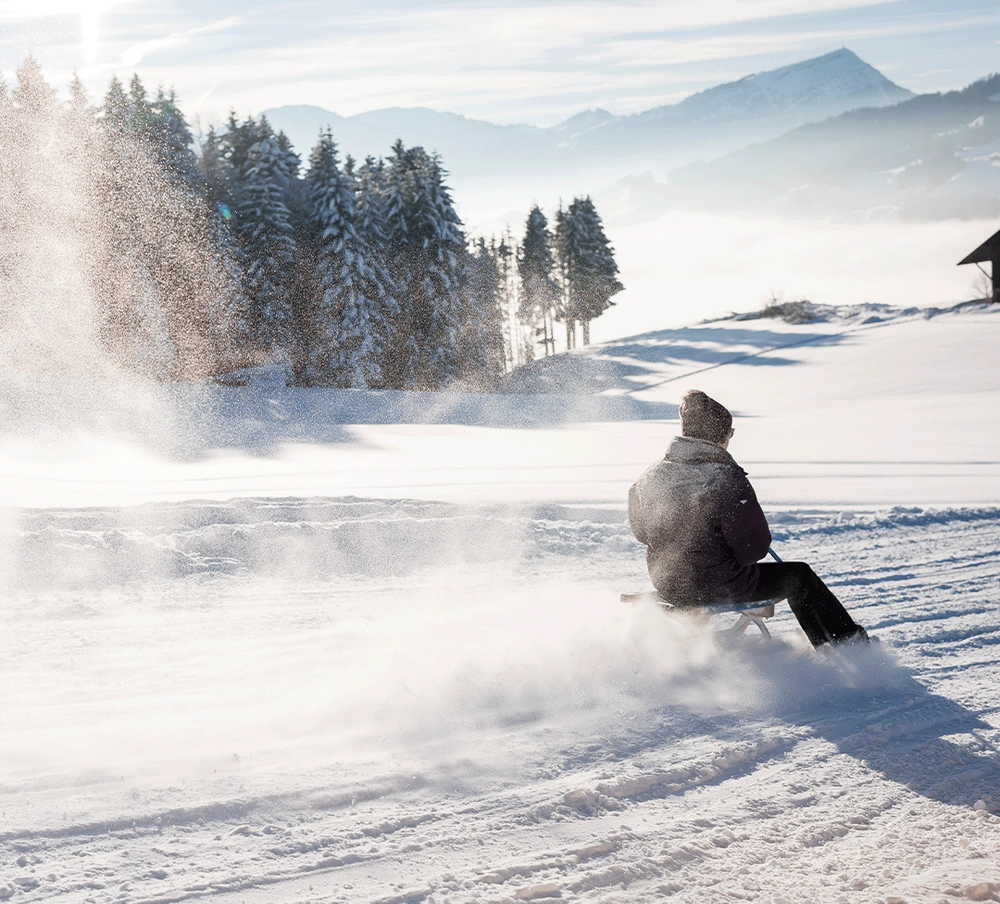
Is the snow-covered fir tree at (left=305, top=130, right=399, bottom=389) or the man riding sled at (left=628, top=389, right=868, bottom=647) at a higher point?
the snow-covered fir tree at (left=305, top=130, right=399, bottom=389)

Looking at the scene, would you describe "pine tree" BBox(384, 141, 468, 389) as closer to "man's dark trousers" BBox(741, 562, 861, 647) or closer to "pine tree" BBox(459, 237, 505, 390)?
"pine tree" BBox(459, 237, 505, 390)

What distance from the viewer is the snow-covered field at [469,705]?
136 inches

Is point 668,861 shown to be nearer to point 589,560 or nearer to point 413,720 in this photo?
point 413,720

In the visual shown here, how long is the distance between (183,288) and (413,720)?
34982 mm

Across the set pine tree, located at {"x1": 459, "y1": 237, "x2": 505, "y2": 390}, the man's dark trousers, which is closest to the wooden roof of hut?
pine tree, located at {"x1": 459, "y1": 237, "x2": 505, "y2": 390}

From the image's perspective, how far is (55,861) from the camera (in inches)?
134

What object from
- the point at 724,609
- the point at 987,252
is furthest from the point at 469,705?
the point at 987,252

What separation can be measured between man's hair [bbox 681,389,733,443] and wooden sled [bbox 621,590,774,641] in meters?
0.94

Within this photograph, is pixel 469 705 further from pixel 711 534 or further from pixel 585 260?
pixel 585 260

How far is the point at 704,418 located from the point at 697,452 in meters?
0.19

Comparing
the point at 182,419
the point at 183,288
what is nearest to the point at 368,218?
the point at 183,288

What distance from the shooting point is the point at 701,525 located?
5008 mm

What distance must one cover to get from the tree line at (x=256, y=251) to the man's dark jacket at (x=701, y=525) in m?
28.0

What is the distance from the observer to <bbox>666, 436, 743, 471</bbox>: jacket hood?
497cm
